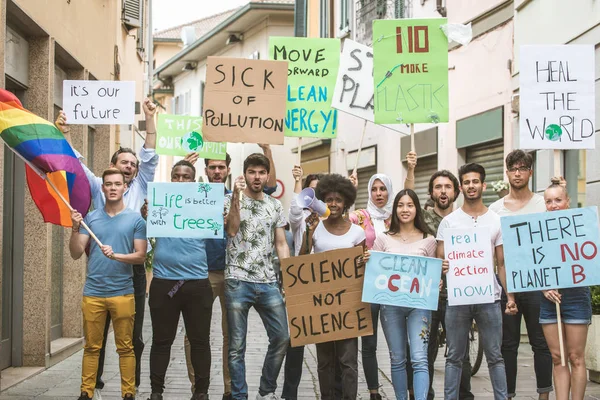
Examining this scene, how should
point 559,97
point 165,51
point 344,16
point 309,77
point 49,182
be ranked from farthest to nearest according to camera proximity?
point 165,51, point 344,16, point 309,77, point 559,97, point 49,182

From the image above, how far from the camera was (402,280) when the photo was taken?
7.59 m

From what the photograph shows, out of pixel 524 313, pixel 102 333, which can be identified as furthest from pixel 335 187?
pixel 102 333

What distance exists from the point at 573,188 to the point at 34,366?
6661 millimetres

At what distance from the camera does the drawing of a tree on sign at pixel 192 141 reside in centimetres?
1216

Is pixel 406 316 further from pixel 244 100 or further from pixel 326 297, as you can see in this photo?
pixel 244 100

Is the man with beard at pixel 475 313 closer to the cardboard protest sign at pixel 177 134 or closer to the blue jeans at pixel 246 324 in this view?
the blue jeans at pixel 246 324

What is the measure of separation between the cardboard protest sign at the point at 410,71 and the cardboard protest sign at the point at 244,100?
3.12 feet

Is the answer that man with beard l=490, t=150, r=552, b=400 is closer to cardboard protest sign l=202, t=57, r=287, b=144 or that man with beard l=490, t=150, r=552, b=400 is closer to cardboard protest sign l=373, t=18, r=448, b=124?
cardboard protest sign l=373, t=18, r=448, b=124

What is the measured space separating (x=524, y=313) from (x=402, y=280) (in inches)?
41.3

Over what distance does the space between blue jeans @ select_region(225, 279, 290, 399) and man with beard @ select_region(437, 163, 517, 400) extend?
1298 mm

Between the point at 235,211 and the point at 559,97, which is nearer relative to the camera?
the point at 235,211

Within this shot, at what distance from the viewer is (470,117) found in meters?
16.4

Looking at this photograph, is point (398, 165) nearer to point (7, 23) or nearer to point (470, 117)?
point (470, 117)

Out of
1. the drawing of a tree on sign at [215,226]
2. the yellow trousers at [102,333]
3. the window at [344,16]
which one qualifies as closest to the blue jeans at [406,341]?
the drawing of a tree on sign at [215,226]
